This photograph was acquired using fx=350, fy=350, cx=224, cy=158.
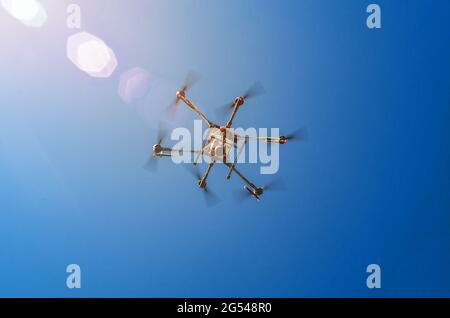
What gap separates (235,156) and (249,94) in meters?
1.98

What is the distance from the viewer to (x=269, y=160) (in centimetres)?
1136

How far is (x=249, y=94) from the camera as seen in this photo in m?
10.6
